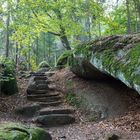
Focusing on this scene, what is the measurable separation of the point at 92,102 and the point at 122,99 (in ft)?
4.24

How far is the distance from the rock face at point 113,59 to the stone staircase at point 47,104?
6.12 feet

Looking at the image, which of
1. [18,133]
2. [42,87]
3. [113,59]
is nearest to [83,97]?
[42,87]

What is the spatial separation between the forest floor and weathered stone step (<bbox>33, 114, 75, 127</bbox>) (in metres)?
0.34

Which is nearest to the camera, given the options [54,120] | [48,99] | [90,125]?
[90,125]

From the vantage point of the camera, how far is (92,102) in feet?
40.4

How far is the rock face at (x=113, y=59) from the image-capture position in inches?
344

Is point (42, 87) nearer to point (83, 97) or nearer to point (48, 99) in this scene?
point (48, 99)

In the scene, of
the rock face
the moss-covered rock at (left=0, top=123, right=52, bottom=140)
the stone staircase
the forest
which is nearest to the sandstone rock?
the forest

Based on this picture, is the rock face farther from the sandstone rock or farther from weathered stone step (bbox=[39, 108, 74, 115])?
the sandstone rock

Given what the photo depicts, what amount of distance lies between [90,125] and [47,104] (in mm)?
3080

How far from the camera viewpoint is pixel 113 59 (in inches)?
397

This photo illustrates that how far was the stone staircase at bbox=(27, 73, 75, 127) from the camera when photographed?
11.2 metres

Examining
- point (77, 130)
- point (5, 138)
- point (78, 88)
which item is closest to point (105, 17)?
point (78, 88)

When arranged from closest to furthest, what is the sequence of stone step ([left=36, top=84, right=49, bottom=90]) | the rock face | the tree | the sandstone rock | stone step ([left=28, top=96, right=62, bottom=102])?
the rock face → the sandstone rock → stone step ([left=28, top=96, right=62, bottom=102]) → stone step ([left=36, top=84, right=49, bottom=90]) → the tree
